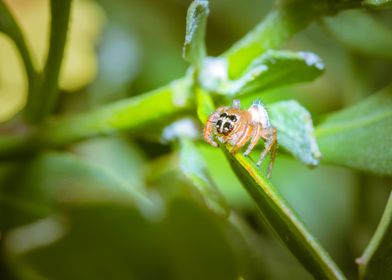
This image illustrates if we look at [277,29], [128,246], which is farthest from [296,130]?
[128,246]

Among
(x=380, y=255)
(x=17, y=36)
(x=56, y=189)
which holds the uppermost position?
(x=17, y=36)

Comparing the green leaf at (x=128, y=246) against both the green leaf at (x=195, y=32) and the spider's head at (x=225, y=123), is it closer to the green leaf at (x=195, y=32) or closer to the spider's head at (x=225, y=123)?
the spider's head at (x=225, y=123)

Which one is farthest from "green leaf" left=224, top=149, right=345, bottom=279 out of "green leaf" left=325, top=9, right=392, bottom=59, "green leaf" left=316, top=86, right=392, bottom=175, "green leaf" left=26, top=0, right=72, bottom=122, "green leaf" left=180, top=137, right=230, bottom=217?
"green leaf" left=325, top=9, right=392, bottom=59

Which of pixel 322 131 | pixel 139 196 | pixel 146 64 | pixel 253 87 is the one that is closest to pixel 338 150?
pixel 322 131

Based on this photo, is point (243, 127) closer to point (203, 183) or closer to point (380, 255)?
point (203, 183)

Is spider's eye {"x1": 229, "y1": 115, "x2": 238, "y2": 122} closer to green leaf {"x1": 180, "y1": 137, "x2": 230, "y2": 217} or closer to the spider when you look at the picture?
the spider

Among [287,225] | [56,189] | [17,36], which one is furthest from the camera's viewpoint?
[56,189]
